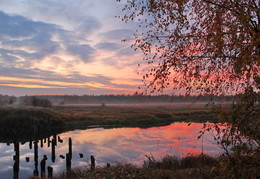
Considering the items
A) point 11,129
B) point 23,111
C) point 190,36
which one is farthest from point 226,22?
point 23,111

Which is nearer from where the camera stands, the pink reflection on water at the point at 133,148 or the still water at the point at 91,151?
the still water at the point at 91,151

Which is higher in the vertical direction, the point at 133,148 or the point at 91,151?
the point at 133,148

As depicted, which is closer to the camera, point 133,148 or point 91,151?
point 91,151

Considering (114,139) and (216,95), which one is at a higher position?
(216,95)

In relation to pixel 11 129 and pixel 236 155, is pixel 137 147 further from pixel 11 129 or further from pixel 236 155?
pixel 11 129

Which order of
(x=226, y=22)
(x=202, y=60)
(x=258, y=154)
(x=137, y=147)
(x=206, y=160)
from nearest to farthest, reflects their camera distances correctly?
(x=258, y=154)
(x=226, y=22)
(x=202, y=60)
(x=206, y=160)
(x=137, y=147)

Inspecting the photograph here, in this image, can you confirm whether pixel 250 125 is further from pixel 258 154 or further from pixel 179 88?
pixel 179 88

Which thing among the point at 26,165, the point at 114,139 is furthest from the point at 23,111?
the point at 26,165

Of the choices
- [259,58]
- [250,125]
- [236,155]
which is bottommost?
[236,155]

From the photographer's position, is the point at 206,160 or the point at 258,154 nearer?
the point at 258,154

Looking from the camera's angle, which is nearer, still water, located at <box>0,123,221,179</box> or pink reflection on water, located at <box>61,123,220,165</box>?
still water, located at <box>0,123,221,179</box>

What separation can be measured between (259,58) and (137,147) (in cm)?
2243

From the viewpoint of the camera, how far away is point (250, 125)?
564 centimetres

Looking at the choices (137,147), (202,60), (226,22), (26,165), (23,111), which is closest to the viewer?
(226,22)
